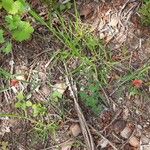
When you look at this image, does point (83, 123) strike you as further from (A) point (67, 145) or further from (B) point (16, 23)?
(B) point (16, 23)

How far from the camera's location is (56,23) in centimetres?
290

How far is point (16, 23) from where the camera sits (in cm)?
286

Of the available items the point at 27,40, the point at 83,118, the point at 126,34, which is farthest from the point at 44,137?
the point at 126,34

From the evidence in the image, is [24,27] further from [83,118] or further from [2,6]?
[83,118]

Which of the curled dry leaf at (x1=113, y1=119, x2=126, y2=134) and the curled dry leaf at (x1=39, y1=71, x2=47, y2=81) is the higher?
the curled dry leaf at (x1=39, y1=71, x2=47, y2=81)

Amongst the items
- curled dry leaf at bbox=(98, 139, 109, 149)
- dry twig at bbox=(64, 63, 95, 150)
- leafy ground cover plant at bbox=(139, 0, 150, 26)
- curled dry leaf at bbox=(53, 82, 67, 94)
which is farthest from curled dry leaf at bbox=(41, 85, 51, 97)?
leafy ground cover plant at bbox=(139, 0, 150, 26)

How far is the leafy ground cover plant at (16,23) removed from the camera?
283cm

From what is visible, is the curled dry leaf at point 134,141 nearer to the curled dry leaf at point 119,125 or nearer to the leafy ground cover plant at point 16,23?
the curled dry leaf at point 119,125

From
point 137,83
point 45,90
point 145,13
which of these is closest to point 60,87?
point 45,90

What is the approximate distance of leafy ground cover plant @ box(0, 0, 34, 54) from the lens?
2.83 meters

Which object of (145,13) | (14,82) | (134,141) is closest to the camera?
(134,141)

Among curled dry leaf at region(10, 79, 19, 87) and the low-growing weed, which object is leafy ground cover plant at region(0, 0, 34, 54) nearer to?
curled dry leaf at region(10, 79, 19, 87)

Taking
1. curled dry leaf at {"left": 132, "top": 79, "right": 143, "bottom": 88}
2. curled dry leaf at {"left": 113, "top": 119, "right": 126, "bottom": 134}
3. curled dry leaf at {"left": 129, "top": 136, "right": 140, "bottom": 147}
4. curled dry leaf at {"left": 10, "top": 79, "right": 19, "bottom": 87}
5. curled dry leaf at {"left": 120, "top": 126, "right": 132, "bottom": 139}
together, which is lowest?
curled dry leaf at {"left": 129, "top": 136, "right": 140, "bottom": 147}

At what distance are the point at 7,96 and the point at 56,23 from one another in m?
0.65
